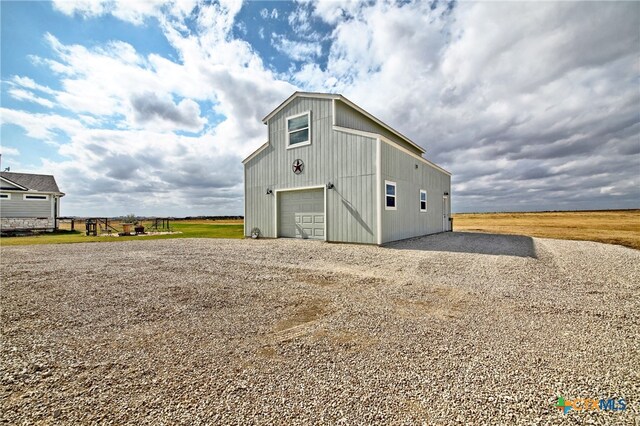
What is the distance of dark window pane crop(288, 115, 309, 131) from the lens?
12348 millimetres

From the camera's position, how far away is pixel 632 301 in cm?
423

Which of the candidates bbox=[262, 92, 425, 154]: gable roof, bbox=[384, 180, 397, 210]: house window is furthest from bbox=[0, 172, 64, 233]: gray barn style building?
bbox=[384, 180, 397, 210]: house window

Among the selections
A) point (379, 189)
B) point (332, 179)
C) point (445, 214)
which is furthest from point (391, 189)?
point (445, 214)

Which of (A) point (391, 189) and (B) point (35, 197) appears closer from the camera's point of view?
(A) point (391, 189)

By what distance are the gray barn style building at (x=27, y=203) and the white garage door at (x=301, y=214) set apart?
22708 mm

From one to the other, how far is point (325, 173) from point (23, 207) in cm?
2693

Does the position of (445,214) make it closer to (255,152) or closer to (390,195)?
(390,195)

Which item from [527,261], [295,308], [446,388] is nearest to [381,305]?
[295,308]

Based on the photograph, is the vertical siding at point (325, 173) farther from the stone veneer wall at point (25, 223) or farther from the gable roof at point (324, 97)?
the stone veneer wall at point (25, 223)

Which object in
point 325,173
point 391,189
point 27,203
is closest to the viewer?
point 391,189

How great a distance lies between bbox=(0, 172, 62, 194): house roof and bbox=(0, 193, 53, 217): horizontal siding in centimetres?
105

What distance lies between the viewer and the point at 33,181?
954 inches

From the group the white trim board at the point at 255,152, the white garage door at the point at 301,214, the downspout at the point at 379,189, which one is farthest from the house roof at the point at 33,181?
the downspout at the point at 379,189

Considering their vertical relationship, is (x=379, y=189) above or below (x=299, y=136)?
below
